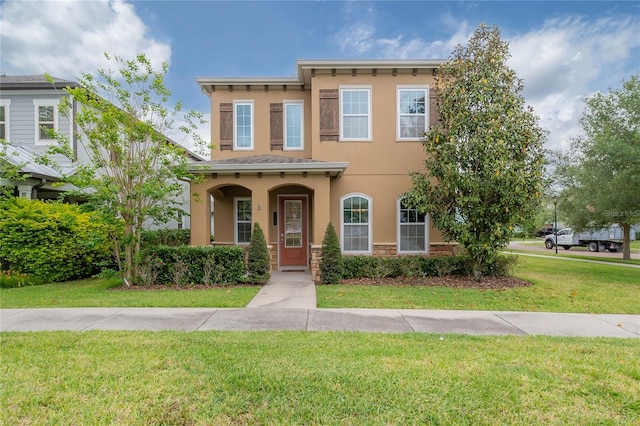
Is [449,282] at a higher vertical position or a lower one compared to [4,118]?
lower

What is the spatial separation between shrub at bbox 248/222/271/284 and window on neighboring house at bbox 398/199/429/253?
14.9 ft

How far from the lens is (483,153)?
8.01 meters

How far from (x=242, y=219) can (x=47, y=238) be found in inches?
215

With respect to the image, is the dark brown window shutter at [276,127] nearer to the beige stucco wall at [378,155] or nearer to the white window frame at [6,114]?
the beige stucco wall at [378,155]

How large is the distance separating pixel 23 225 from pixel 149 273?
361 centimetres

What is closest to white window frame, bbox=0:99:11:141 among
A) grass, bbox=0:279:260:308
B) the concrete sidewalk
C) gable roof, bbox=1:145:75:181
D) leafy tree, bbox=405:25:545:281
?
gable roof, bbox=1:145:75:181

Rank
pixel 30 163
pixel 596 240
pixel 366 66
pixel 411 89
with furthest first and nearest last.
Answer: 1. pixel 596 240
2. pixel 30 163
3. pixel 411 89
4. pixel 366 66

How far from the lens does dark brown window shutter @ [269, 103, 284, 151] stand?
36.4ft

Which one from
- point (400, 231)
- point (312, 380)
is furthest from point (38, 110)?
point (312, 380)

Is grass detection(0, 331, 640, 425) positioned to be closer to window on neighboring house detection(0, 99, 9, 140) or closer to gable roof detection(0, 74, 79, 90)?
gable roof detection(0, 74, 79, 90)

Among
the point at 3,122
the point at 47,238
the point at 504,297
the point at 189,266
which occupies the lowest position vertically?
the point at 504,297

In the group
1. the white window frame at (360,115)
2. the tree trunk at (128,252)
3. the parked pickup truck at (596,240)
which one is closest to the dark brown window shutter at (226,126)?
the white window frame at (360,115)

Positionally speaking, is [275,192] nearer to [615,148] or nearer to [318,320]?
[318,320]

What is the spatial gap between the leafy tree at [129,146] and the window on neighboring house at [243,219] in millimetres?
2915
